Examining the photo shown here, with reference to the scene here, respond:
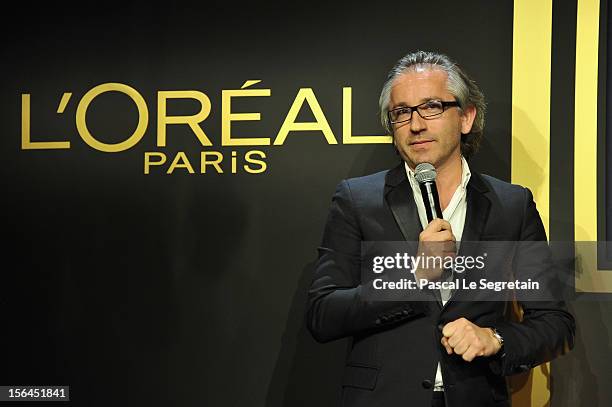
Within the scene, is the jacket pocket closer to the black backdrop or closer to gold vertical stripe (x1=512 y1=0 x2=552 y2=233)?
the black backdrop

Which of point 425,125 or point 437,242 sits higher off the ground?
point 425,125

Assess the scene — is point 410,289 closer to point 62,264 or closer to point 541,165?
point 541,165

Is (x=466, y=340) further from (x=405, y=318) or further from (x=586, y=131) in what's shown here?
(x=586, y=131)

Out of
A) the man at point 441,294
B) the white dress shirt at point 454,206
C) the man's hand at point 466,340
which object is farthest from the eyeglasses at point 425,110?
the man's hand at point 466,340

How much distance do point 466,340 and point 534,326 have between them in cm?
32

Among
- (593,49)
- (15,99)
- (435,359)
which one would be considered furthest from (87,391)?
(593,49)

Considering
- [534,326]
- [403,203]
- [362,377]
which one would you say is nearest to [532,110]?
[403,203]

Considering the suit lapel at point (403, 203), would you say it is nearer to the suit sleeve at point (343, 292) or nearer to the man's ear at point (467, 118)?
the suit sleeve at point (343, 292)

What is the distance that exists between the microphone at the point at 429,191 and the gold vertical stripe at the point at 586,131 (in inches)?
37.1

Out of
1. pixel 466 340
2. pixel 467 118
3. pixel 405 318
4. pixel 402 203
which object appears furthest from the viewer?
pixel 467 118

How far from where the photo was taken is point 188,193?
3389 millimetres

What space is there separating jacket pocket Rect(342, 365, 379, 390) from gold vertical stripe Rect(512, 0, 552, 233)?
99cm

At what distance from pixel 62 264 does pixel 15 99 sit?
68 centimetres

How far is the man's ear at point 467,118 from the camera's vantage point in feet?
9.20
